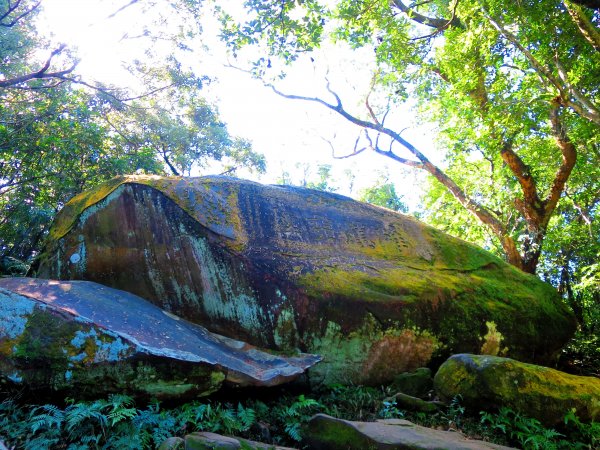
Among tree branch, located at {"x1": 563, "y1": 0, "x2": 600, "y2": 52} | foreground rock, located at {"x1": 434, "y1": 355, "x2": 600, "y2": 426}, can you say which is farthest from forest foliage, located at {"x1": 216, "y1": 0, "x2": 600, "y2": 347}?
foreground rock, located at {"x1": 434, "y1": 355, "x2": 600, "y2": 426}

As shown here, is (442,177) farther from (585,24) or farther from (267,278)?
(267,278)

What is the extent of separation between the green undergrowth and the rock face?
0.78m

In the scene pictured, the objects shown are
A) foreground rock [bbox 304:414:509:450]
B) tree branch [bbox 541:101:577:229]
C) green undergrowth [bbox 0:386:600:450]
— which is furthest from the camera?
tree branch [bbox 541:101:577:229]

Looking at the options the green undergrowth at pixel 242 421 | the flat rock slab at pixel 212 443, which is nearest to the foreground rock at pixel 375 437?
Result: the green undergrowth at pixel 242 421

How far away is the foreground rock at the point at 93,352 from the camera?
403cm

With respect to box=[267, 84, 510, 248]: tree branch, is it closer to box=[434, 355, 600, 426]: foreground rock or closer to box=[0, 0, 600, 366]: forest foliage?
box=[0, 0, 600, 366]: forest foliage

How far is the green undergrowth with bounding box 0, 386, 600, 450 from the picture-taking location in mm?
3535

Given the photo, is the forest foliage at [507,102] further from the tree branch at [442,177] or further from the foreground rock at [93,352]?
the foreground rock at [93,352]

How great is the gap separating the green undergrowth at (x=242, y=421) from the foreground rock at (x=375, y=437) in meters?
0.24

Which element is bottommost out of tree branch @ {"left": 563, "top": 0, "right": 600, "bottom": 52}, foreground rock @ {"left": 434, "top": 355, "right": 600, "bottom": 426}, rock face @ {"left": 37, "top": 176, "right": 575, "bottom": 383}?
foreground rock @ {"left": 434, "top": 355, "right": 600, "bottom": 426}

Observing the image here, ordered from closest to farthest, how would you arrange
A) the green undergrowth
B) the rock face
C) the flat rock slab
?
the flat rock slab, the green undergrowth, the rock face

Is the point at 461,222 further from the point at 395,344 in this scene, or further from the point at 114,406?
the point at 114,406

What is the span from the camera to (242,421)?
4.36m

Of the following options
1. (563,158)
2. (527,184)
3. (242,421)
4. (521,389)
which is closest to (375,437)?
(242,421)
